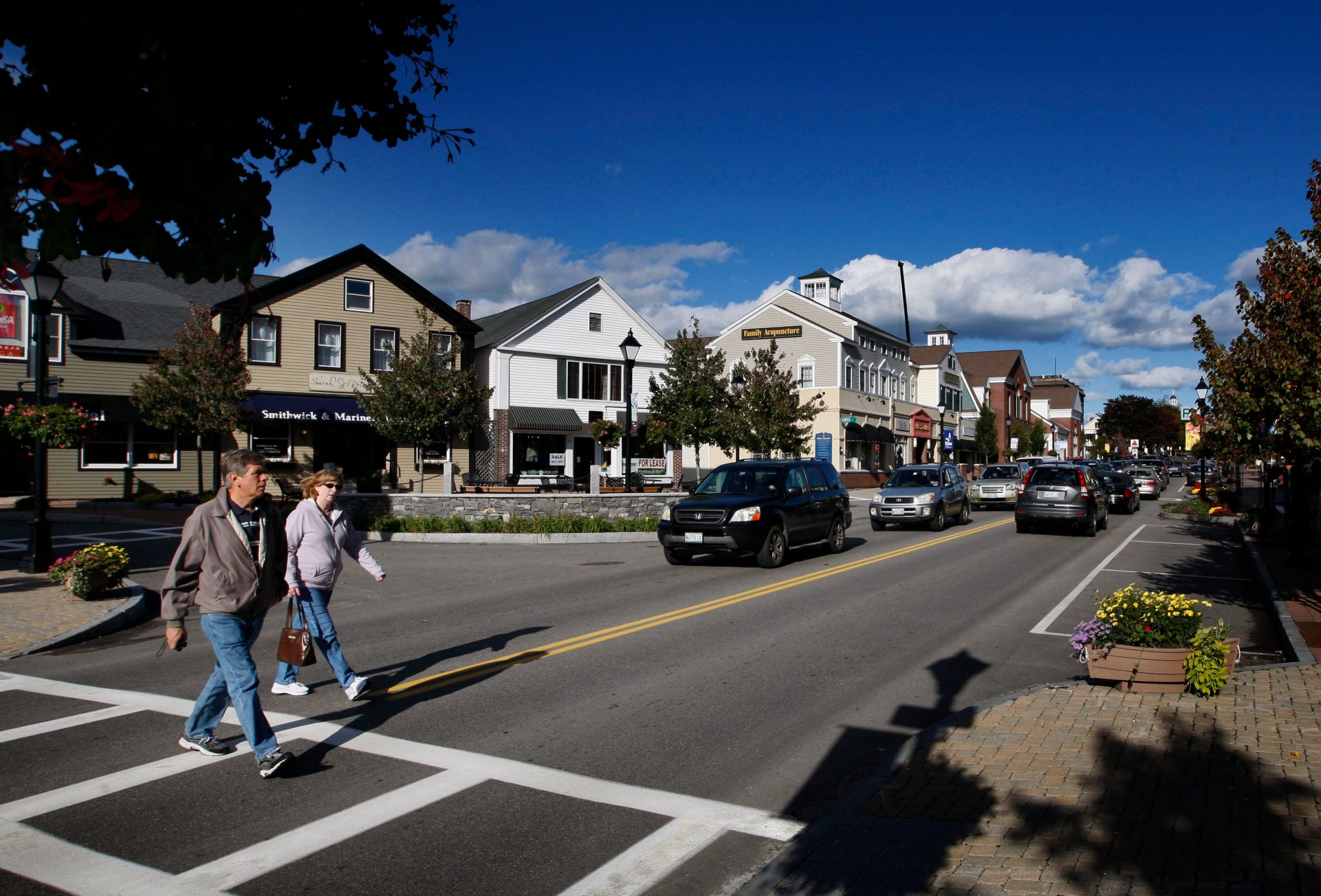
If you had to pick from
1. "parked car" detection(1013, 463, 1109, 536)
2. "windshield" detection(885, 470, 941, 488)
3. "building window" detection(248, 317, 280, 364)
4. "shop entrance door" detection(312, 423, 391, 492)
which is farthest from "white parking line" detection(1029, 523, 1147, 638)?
"building window" detection(248, 317, 280, 364)

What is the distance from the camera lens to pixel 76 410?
17.9 meters

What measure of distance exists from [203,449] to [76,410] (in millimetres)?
16366

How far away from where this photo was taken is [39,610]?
11008mm

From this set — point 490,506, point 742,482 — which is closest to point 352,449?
point 490,506

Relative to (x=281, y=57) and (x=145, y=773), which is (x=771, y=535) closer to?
(x=145, y=773)

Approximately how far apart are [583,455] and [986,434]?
44949 millimetres

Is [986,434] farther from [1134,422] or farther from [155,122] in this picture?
[155,122]

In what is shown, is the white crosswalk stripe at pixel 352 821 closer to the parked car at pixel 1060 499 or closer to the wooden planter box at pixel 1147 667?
the wooden planter box at pixel 1147 667

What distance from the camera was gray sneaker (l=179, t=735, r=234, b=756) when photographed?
575 cm

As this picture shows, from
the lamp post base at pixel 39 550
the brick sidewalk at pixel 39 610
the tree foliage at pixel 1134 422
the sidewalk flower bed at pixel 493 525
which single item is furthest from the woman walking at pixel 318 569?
the tree foliage at pixel 1134 422

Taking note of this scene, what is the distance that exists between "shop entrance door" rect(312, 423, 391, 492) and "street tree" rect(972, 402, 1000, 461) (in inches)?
2114

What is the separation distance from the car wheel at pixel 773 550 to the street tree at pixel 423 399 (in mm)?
17114

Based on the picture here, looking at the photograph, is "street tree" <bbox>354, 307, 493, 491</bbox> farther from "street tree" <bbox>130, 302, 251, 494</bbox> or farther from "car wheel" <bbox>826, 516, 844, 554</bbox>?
"car wheel" <bbox>826, 516, 844, 554</bbox>

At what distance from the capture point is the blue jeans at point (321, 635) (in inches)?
277
